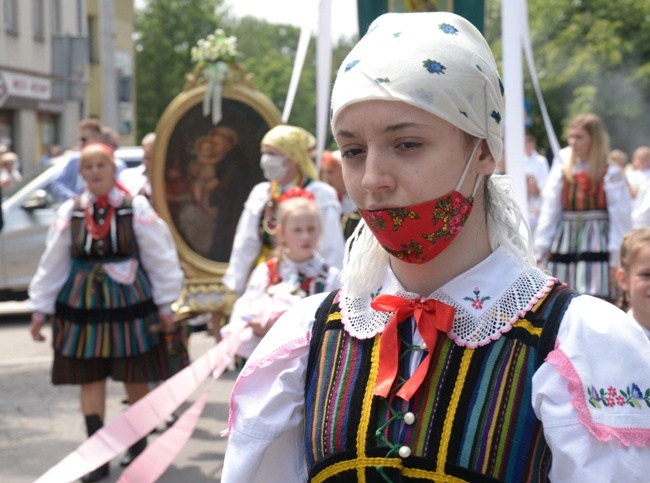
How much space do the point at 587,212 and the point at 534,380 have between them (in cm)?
636

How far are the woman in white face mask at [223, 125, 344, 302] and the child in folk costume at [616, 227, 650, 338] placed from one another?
2686 millimetres

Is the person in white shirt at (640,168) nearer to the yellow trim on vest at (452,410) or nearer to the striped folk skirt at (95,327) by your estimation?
the striped folk skirt at (95,327)

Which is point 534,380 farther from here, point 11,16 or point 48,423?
point 11,16

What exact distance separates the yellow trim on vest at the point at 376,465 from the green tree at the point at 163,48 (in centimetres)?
5122

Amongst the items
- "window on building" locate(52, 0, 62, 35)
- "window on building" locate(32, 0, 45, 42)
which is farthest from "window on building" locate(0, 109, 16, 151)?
"window on building" locate(52, 0, 62, 35)

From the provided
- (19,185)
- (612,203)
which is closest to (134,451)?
(612,203)

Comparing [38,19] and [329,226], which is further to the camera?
[38,19]

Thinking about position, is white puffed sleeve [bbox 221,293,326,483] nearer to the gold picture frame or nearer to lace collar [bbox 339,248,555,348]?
lace collar [bbox 339,248,555,348]

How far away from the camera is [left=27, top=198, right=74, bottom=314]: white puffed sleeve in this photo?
6.16 meters

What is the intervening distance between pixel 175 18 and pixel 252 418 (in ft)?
184

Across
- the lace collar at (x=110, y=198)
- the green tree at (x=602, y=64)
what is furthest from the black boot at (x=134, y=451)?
the green tree at (x=602, y=64)

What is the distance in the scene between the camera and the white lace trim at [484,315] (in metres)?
1.90

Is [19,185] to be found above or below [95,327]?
above

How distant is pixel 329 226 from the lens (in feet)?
21.2
